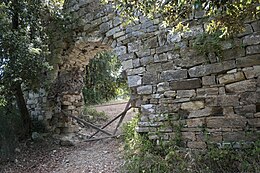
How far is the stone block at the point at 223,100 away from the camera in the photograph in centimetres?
339

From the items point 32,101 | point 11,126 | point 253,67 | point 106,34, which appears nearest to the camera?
point 253,67

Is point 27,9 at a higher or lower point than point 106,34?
higher

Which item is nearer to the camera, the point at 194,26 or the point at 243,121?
the point at 243,121

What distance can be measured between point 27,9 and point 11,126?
2.58m

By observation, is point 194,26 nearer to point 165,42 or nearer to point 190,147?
point 165,42

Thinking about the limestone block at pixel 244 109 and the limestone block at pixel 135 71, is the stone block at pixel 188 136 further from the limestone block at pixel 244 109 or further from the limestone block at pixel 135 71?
the limestone block at pixel 135 71

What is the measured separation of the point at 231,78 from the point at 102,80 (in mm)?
6628

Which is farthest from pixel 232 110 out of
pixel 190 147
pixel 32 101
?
pixel 32 101

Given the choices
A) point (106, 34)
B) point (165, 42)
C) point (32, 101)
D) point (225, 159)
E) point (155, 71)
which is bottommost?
point (225, 159)

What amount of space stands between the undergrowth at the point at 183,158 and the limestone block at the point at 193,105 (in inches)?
22.2

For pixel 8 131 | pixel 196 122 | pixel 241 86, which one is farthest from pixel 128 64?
pixel 8 131

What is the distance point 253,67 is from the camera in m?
3.28

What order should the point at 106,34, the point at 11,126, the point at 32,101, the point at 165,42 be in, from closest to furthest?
the point at 165,42 → the point at 106,34 → the point at 11,126 → the point at 32,101

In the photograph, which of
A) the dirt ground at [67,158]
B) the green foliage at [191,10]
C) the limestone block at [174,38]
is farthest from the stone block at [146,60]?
the dirt ground at [67,158]
